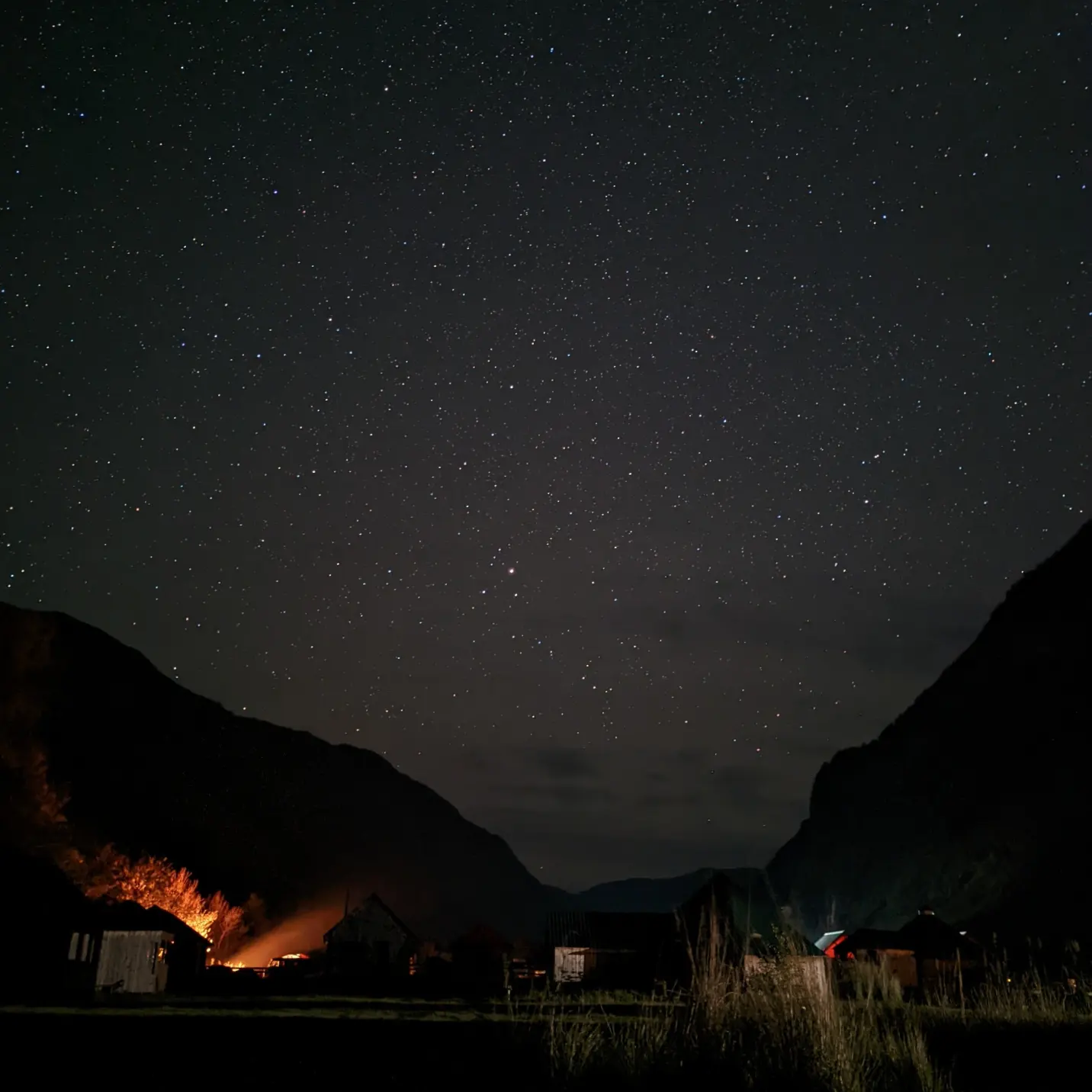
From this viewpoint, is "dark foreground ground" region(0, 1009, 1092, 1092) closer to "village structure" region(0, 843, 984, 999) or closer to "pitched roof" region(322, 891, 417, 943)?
"village structure" region(0, 843, 984, 999)

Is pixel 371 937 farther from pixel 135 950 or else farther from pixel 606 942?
pixel 135 950

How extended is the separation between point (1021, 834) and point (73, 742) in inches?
4649

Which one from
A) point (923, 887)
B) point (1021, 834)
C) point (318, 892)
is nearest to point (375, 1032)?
point (1021, 834)

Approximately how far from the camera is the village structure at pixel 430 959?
75.0ft

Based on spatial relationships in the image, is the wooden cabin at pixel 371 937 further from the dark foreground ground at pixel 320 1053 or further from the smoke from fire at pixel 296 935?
the dark foreground ground at pixel 320 1053

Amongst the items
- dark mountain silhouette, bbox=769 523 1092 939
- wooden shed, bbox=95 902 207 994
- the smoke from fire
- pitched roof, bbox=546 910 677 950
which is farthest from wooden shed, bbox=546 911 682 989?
the smoke from fire

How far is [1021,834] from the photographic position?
76750mm

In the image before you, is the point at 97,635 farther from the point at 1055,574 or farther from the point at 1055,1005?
the point at 1055,1005

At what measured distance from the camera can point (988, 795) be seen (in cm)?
8725

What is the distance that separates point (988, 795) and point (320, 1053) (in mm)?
92283

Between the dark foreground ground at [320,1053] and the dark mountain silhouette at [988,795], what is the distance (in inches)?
2509

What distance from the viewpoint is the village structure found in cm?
2286

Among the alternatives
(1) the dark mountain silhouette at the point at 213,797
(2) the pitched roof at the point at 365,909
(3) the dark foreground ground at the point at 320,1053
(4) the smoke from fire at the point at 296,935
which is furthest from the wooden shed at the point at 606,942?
(1) the dark mountain silhouette at the point at 213,797

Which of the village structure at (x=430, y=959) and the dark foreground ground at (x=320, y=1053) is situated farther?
the village structure at (x=430, y=959)
